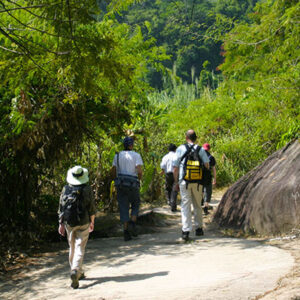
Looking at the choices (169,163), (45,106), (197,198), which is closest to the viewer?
(45,106)

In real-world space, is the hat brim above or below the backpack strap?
below

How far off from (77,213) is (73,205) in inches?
4.0

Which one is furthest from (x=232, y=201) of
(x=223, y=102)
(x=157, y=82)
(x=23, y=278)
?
(x=157, y=82)

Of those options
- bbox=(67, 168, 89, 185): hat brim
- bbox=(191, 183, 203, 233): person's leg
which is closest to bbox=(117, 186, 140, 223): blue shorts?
bbox=(191, 183, 203, 233): person's leg

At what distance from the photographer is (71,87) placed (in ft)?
24.5

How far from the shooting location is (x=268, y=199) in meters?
7.54

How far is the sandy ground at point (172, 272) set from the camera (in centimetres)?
476

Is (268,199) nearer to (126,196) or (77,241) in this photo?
(126,196)

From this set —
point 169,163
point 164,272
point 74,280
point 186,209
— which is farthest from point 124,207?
point 169,163

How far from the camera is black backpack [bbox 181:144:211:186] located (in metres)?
7.49

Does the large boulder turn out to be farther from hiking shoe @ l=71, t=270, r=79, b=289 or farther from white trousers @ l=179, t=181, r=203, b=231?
hiking shoe @ l=71, t=270, r=79, b=289

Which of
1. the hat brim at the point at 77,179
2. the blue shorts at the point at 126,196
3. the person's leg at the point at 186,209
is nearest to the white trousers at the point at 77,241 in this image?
the hat brim at the point at 77,179

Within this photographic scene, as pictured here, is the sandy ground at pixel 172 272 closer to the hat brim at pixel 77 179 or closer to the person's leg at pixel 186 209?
the person's leg at pixel 186 209

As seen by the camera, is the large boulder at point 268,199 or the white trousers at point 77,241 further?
the large boulder at point 268,199
